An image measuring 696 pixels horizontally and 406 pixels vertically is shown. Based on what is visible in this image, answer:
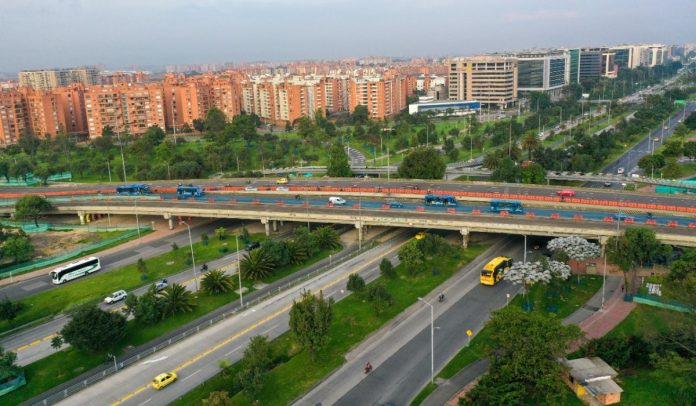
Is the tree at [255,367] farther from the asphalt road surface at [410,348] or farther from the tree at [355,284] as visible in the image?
the tree at [355,284]

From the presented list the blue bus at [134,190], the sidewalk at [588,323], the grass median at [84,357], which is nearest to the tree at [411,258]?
the sidewalk at [588,323]

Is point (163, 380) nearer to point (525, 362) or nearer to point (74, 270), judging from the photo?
point (525, 362)

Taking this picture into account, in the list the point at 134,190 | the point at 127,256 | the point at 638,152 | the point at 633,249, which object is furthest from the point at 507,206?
the point at 638,152

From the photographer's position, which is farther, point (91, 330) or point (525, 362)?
point (91, 330)

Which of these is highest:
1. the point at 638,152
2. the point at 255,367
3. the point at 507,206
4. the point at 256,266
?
the point at 507,206

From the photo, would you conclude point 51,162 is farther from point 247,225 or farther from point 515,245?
point 515,245

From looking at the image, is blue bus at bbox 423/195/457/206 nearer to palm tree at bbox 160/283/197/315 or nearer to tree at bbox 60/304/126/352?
palm tree at bbox 160/283/197/315
